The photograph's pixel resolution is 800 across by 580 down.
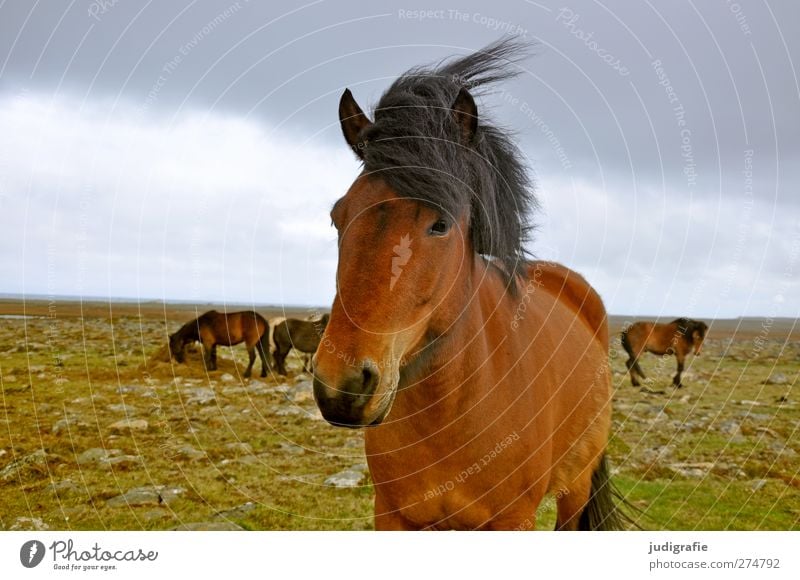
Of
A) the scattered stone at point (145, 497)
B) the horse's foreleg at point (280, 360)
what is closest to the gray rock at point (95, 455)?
the scattered stone at point (145, 497)

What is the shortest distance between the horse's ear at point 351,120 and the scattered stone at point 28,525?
404 cm

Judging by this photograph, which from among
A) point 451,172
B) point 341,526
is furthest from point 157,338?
point 451,172

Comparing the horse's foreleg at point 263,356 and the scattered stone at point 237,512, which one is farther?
the horse's foreleg at point 263,356

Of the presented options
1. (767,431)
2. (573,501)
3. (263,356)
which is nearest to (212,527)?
(573,501)

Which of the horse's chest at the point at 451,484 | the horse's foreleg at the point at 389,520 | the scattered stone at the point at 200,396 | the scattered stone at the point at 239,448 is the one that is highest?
the horse's chest at the point at 451,484

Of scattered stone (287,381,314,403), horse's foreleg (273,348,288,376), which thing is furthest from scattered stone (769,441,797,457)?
horse's foreleg (273,348,288,376)

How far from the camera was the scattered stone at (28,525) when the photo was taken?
14.1 feet

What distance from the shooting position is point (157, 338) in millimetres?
21469

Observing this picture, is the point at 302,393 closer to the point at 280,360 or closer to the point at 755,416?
the point at 280,360

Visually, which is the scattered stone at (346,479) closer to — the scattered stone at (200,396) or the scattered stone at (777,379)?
the scattered stone at (200,396)

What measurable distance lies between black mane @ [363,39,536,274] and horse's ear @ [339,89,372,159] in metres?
0.15

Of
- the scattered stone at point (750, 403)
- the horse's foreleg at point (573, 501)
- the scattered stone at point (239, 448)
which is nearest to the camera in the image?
the horse's foreleg at point (573, 501)
